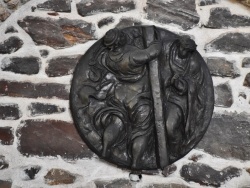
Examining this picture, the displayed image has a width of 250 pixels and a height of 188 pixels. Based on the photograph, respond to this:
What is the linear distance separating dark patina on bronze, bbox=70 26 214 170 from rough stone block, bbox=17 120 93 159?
0.08 m

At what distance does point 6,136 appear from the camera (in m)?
1.64

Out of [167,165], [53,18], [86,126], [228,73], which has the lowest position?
[167,165]

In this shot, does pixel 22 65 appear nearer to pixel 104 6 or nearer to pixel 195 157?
pixel 104 6

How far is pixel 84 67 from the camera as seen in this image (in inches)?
60.9

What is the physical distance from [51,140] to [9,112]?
241 mm

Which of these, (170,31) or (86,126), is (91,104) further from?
(170,31)

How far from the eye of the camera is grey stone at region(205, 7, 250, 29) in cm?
157

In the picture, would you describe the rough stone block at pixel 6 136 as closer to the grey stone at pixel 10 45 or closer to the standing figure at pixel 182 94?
the grey stone at pixel 10 45

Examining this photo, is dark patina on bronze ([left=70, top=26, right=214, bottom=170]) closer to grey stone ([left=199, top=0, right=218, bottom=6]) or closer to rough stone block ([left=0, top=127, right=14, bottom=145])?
grey stone ([left=199, top=0, right=218, bottom=6])

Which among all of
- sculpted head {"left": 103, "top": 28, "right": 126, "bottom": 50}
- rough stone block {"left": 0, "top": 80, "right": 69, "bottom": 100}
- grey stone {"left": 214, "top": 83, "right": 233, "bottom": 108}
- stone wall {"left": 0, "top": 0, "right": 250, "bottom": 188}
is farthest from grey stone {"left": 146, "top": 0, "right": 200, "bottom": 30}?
rough stone block {"left": 0, "top": 80, "right": 69, "bottom": 100}

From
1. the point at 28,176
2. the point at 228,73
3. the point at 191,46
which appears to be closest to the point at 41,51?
the point at 28,176

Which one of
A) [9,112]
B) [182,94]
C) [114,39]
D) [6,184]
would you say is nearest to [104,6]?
[114,39]

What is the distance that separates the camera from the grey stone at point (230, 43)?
1.57 metres

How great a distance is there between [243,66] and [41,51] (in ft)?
3.09
